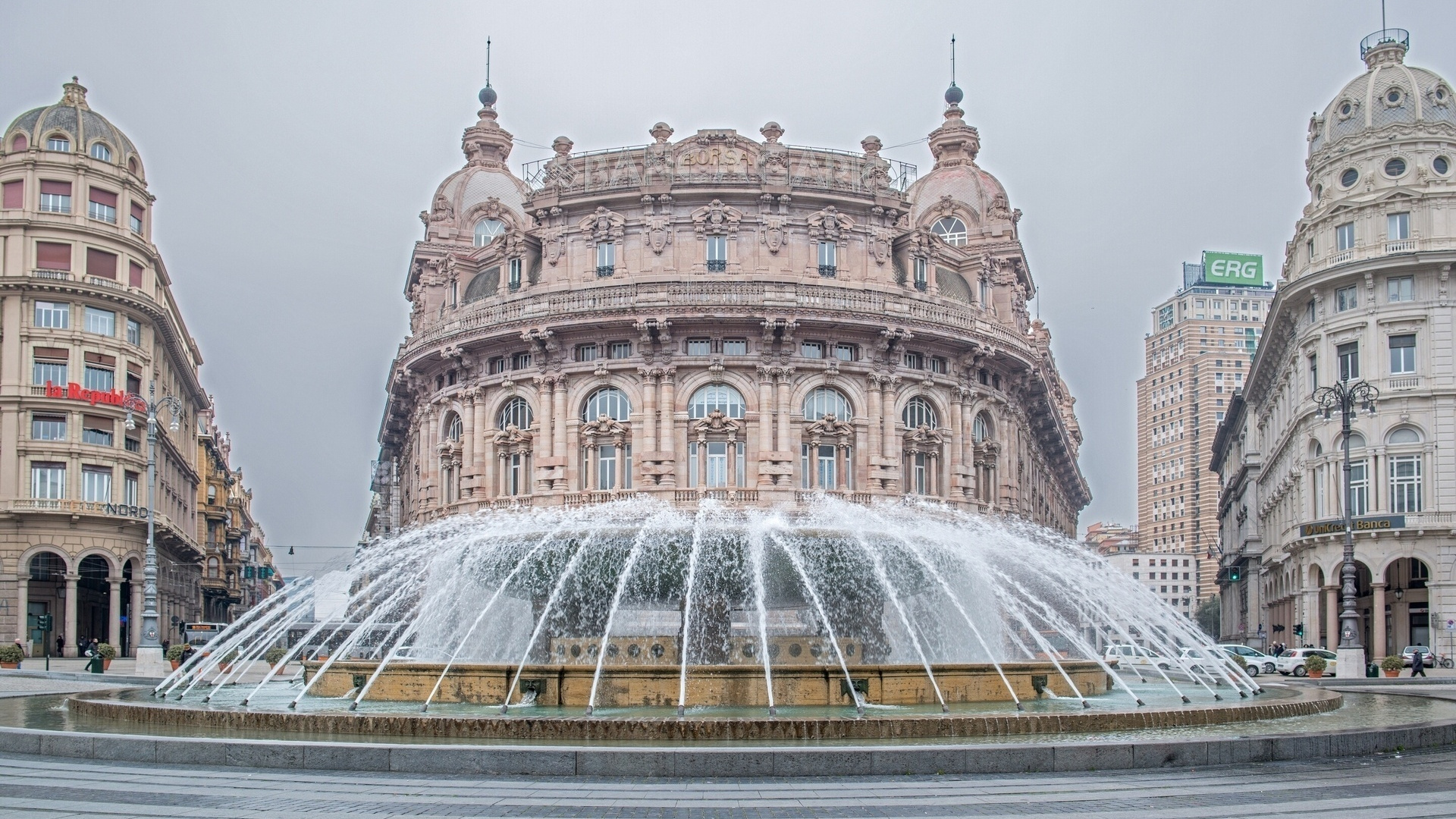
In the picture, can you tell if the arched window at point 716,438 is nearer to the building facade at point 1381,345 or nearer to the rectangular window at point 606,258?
the rectangular window at point 606,258

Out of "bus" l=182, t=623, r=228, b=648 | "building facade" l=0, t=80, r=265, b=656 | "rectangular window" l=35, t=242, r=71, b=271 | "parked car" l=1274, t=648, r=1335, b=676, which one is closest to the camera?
"parked car" l=1274, t=648, r=1335, b=676

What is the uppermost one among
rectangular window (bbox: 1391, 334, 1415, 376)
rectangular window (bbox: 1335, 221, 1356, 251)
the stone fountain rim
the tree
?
rectangular window (bbox: 1335, 221, 1356, 251)

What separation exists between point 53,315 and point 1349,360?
54165mm

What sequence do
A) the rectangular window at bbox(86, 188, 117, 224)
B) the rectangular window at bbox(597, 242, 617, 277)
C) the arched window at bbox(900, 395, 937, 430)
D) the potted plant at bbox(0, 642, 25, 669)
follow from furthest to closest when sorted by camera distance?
the rectangular window at bbox(86, 188, 117, 224)
the arched window at bbox(900, 395, 937, 430)
the rectangular window at bbox(597, 242, 617, 277)
the potted plant at bbox(0, 642, 25, 669)

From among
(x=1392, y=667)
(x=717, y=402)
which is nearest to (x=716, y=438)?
(x=717, y=402)

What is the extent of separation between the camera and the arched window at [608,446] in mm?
48312

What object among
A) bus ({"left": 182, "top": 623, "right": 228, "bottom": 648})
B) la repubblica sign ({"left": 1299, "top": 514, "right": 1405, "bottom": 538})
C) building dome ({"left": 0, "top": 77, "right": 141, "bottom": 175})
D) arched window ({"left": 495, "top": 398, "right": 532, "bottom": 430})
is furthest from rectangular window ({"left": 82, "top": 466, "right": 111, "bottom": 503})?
la repubblica sign ({"left": 1299, "top": 514, "right": 1405, "bottom": 538})

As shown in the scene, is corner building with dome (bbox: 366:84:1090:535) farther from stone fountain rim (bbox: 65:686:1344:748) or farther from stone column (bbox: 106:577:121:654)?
stone fountain rim (bbox: 65:686:1344:748)

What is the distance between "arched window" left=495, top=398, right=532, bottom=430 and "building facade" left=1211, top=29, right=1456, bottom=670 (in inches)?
1208

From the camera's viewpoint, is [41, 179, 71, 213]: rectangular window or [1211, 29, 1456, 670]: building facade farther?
[41, 179, 71, 213]: rectangular window

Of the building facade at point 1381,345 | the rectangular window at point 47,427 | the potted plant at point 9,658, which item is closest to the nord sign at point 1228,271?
the building facade at point 1381,345

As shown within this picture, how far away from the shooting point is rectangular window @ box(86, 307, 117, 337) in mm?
63719

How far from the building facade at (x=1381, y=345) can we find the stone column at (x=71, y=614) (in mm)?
51670

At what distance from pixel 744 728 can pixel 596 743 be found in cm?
173
